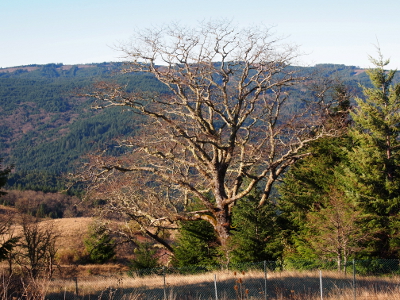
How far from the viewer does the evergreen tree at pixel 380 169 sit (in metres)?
21.8

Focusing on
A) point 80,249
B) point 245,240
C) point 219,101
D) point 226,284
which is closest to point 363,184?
point 245,240

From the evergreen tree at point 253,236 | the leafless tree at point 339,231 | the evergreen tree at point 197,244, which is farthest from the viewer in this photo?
the evergreen tree at point 197,244

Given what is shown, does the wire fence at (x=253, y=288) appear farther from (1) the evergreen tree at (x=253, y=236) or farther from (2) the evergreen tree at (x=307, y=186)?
(2) the evergreen tree at (x=307, y=186)

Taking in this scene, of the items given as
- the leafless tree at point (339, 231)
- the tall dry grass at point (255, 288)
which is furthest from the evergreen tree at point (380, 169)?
the tall dry grass at point (255, 288)

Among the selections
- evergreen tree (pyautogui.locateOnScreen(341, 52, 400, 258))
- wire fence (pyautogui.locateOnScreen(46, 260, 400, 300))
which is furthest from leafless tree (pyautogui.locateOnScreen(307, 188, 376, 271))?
wire fence (pyautogui.locateOnScreen(46, 260, 400, 300))

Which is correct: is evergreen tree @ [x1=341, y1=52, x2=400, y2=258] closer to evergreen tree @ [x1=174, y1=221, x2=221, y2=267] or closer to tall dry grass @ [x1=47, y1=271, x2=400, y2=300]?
tall dry grass @ [x1=47, y1=271, x2=400, y2=300]

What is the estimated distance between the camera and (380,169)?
896 inches

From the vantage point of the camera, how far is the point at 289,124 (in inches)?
917

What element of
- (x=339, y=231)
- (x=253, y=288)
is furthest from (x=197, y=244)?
(x=253, y=288)

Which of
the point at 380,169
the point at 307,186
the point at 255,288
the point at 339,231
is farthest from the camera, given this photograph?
the point at 307,186

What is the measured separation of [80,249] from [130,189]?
819 inches

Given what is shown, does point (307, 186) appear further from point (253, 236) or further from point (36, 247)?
point (36, 247)

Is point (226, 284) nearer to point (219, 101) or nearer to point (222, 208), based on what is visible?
point (222, 208)

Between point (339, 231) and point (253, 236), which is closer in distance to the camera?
point (339, 231)
